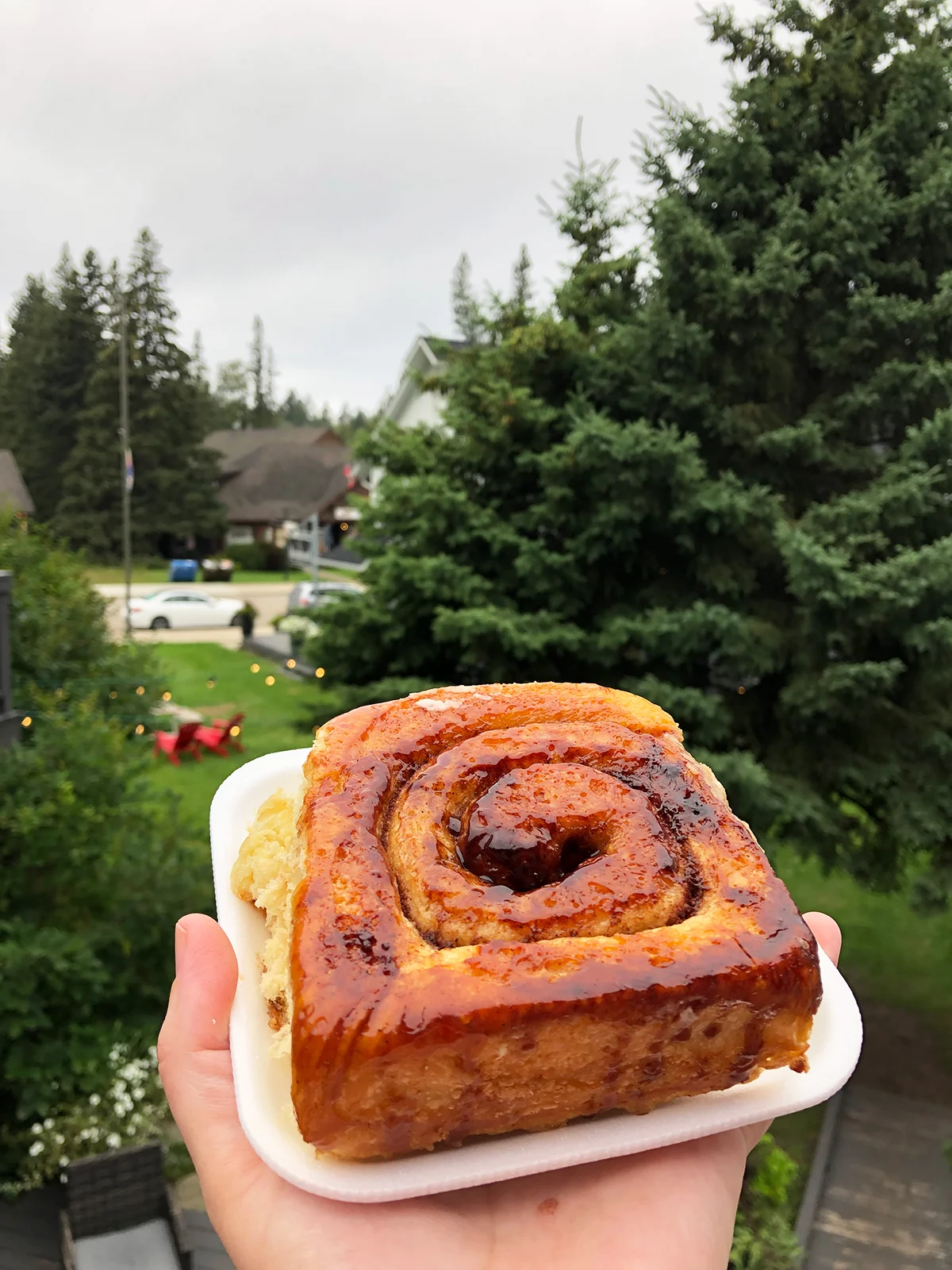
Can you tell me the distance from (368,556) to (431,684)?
1215 millimetres

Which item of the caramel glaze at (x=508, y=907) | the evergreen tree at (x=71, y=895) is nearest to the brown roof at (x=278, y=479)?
the evergreen tree at (x=71, y=895)

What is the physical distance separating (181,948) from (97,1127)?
3827 millimetres

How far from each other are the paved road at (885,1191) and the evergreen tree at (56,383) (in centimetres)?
3624

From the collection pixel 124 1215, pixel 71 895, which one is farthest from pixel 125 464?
pixel 124 1215

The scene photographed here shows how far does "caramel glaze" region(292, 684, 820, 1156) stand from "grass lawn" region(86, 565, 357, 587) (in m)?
29.6

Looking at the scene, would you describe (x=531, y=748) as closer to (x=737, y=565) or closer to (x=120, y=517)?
(x=737, y=565)

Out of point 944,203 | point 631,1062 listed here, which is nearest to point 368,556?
point 944,203

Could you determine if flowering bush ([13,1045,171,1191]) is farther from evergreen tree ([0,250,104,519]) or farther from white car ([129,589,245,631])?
evergreen tree ([0,250,104,519])

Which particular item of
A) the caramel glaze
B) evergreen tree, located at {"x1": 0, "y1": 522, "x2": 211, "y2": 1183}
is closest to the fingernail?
the caramel glaze

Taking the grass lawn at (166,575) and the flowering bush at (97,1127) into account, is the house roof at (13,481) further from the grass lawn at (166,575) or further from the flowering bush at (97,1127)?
the flowering bush at (97,1127)

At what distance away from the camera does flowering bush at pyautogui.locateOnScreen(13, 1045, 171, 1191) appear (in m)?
4.77

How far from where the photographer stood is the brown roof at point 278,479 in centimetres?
4431

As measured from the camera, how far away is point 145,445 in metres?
36.0

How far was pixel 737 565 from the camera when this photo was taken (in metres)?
5.67
